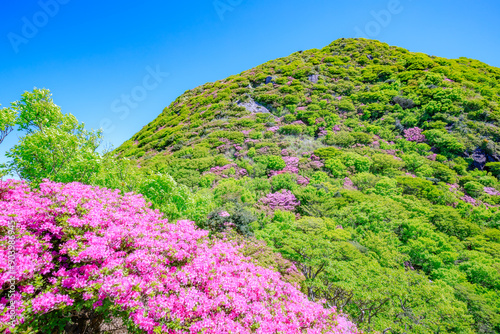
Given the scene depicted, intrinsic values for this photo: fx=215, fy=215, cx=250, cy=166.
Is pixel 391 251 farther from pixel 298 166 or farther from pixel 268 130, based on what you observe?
pixel 268 130

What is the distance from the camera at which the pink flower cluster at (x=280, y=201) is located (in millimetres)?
23306

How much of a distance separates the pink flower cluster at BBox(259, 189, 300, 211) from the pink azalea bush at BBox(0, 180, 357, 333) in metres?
16.7

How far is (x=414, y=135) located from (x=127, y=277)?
1793 inches

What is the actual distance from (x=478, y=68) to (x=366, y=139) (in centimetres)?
4452

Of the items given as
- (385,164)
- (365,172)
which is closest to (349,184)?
(365,172)

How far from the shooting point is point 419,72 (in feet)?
161

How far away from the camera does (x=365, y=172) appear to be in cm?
2834

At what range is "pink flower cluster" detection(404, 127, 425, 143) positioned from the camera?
119ft

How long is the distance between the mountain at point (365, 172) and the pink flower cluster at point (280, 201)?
0.39 ft

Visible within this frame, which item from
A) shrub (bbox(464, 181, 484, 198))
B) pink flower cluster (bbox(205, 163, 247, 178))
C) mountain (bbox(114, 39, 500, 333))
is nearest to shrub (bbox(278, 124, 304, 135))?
mountain (bbox(114, 39, 500, 333))

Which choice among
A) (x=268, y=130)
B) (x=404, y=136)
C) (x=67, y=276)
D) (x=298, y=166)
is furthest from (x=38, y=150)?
(x=404, y=136)

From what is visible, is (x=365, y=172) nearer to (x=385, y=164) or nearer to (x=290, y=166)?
(x=385, y=164)

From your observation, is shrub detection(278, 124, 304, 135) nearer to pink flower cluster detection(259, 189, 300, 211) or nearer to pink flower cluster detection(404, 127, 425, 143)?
pink flower cluster detection(259, 189, 300, 211)

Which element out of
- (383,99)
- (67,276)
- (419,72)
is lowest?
(67,276)
